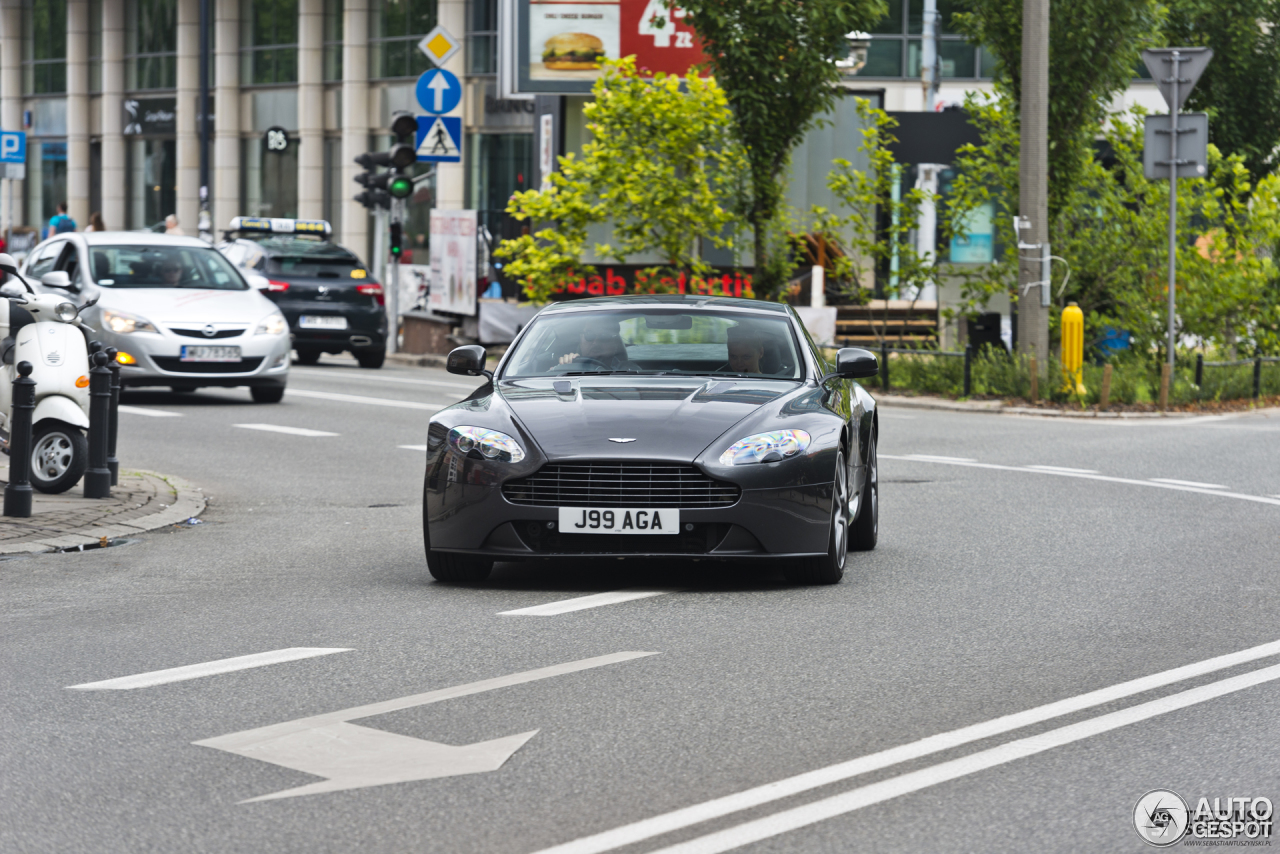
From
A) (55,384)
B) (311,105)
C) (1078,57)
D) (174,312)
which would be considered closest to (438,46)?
(1078,57)

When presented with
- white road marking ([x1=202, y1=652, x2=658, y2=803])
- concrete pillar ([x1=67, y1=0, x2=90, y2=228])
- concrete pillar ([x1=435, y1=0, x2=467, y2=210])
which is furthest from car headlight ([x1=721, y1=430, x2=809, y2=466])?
concrete pillar ([x1=67, y1=0, x2=90, y2=228])

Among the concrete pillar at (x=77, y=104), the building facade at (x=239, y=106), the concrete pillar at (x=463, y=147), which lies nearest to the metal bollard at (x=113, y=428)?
the building facade at (x=239, y=106)

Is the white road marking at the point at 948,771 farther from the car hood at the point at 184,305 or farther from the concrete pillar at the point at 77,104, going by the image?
the concrete pillar at the point at 77,104

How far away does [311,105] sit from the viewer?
1987 inches

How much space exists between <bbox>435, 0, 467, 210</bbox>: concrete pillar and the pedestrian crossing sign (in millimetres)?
13725

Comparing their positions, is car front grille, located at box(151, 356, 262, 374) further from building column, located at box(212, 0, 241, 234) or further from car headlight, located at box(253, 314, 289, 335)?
building column, located at box(212, 0, 241, 234)

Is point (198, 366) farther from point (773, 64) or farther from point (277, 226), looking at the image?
point (277, 226)

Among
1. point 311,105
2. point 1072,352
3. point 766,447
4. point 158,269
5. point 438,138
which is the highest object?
point 311,105

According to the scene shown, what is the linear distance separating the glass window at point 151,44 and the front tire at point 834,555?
4974cm

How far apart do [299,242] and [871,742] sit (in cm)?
2399

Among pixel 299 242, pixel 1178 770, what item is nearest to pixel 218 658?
pixel 1178 770

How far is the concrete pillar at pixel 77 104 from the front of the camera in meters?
59.4

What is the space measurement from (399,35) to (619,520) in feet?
136

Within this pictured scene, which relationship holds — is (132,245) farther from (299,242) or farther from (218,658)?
(218,658)
